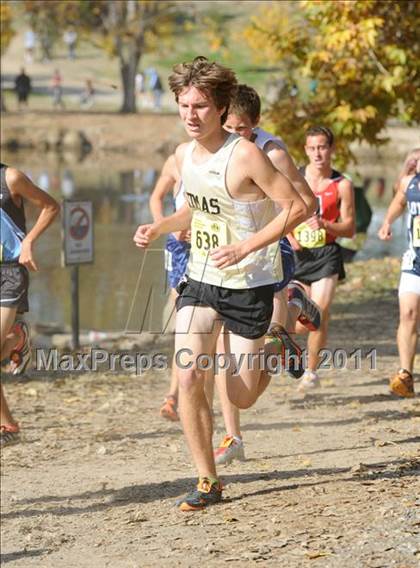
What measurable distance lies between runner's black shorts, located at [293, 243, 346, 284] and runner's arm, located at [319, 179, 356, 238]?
21 cm

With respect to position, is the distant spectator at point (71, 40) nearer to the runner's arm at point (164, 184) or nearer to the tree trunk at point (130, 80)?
the tree trunk at point (130, 80)

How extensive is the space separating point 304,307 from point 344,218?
1.20 m

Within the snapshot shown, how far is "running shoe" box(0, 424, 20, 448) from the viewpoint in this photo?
888cm

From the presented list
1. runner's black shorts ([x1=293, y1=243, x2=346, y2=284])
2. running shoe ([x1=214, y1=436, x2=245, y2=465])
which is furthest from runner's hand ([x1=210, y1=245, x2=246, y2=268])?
runner's black shorts ([x1=293, y1=243, x2=346, y2=284])

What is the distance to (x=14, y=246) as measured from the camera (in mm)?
8781

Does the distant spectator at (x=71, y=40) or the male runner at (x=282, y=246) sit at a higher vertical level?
the distant spectator at (x=71, y=40)

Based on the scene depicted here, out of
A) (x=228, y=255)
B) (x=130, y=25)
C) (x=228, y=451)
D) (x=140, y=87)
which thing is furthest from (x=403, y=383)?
(x=140, y=87)

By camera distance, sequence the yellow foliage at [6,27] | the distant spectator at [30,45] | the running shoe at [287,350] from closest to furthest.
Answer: the running shoe at [287,350]
the yellow foliage at [6,27]
the distant spectator at [30,45]

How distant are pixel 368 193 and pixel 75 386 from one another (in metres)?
25.5

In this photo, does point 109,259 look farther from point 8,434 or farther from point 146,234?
point 146,234

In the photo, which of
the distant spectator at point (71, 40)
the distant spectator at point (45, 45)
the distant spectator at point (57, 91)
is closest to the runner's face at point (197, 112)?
the distant spectator at point (57, 91)

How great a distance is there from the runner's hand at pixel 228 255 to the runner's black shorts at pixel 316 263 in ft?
12.7

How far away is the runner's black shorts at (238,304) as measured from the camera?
6.53 metres

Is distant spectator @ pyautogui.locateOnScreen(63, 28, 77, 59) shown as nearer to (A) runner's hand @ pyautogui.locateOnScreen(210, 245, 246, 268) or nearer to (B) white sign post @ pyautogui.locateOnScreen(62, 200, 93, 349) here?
(B) white sign post @ pyautogui.locateOnScreen(62, 200, 93, 349)
